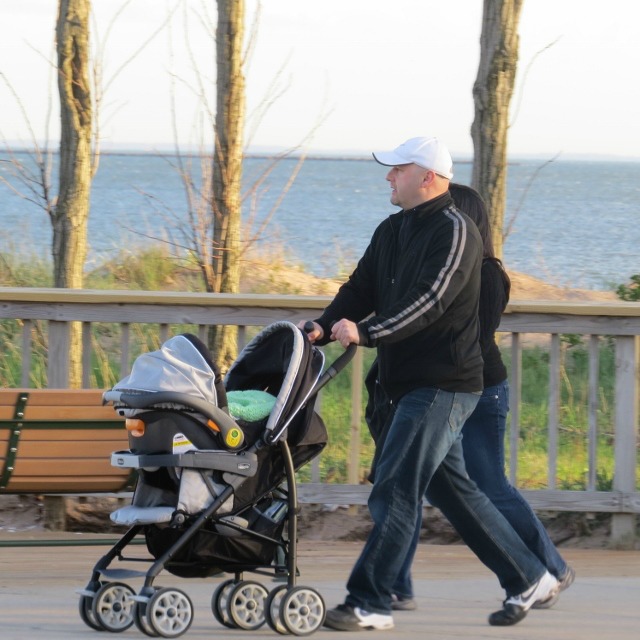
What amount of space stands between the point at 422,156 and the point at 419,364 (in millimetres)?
714

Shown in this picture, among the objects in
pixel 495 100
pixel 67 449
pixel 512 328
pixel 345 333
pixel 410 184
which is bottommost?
pixel 67 449

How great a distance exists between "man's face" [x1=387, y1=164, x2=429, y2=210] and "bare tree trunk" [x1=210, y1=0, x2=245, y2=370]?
4.03 metres

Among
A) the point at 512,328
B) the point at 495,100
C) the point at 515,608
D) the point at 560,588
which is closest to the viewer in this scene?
the point at 515,608

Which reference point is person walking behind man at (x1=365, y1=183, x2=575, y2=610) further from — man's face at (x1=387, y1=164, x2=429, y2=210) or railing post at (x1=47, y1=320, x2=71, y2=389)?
railing post at (x1=47, y1=320, x2=71, y2=389)

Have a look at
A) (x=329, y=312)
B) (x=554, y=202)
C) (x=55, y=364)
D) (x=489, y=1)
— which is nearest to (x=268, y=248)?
(x=489, y=1)

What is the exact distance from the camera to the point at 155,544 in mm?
4109

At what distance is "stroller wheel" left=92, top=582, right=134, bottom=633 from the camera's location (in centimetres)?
417

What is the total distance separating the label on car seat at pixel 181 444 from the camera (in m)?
3.99

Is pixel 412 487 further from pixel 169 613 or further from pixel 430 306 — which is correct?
pixel 169 613

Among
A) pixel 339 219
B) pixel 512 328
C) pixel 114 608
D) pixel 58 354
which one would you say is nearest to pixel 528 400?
pixel 512 328

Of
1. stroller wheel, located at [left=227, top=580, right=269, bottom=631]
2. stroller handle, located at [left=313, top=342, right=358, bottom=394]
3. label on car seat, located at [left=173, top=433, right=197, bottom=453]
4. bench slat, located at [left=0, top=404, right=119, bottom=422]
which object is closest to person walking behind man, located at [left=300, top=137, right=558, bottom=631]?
stroller handle, located at [left=313, top=342, right=358, bottom=394]

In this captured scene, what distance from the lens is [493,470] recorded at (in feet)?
15.3

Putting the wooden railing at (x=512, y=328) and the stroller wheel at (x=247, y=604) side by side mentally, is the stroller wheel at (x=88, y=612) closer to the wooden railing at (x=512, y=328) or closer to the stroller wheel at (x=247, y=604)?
the stroller wheel at (x=247, y=604)

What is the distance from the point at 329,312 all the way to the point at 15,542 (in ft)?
5.59
